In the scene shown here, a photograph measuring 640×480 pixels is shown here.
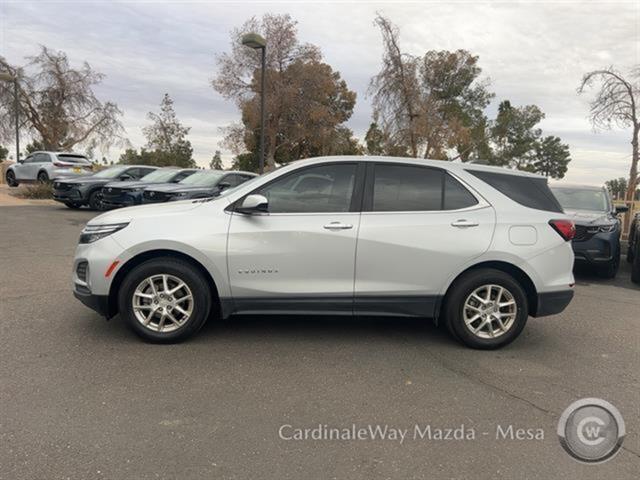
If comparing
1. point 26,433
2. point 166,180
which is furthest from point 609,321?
point 166,180

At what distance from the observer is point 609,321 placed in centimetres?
586

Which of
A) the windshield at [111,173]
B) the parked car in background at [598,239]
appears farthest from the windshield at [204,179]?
the parked car in background at [598,239]

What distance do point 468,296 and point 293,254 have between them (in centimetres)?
161

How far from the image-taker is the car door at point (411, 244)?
14.5ft

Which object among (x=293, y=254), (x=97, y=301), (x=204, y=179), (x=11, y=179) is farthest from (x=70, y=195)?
(x=293, y=254)

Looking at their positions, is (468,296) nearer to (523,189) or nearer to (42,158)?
(523,189)

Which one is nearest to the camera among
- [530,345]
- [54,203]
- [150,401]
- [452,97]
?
[150,401]

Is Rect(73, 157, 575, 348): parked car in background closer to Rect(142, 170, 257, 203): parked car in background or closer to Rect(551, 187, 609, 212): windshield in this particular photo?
Rect(551, 187, 609, 212): windshield

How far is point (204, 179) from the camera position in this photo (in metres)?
14.2

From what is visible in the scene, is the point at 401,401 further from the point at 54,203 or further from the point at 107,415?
the point at 54,203

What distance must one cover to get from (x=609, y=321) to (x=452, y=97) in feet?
71.4

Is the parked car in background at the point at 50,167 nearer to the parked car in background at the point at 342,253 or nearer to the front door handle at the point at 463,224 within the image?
the parked car in background at the point at 342,253

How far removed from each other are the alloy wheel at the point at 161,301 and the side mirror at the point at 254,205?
82 cm

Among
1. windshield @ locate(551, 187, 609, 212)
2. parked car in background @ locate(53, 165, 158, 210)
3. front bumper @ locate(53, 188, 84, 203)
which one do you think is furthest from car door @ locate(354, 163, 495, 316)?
front bumper @ locate(53, 188, 84, 203)
